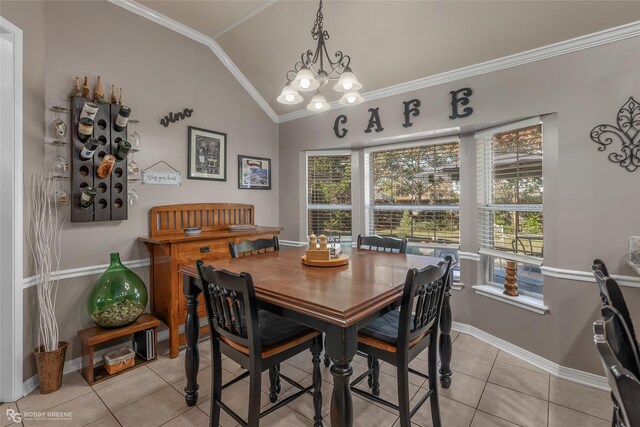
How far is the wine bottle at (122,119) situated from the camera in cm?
249

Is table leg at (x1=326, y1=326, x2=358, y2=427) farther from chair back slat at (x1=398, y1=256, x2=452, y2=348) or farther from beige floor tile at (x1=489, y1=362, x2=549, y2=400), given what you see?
beige floor tile at (x1=489, y1=362, x2=549, y2=400)

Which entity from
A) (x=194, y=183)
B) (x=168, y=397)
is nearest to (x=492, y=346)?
(x=168, y=397)

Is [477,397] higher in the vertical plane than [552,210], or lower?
lower

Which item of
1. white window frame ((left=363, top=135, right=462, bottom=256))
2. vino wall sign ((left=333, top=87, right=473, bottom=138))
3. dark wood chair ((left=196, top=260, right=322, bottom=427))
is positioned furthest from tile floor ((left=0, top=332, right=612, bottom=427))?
vino wall sign ((left=333, top=87, right=473, bottom=138))

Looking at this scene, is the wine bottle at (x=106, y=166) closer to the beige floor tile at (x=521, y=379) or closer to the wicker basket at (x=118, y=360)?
the wicker basket at (x=118, y=360)

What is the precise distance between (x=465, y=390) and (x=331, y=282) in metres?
1.40

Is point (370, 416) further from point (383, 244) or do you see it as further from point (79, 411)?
point (79, 411)

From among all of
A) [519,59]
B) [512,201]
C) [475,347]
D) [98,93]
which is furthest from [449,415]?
[98,93]

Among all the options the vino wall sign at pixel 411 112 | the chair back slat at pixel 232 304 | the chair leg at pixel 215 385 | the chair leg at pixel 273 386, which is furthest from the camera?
the vino wall sign at pixel 411 112

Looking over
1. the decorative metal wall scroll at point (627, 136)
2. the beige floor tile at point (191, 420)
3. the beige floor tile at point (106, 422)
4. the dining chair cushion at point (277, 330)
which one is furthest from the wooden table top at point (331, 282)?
the decorative metal wall scroll at point (627, 136)

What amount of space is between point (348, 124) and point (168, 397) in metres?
3.07

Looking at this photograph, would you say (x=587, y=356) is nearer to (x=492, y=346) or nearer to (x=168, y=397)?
(x=492, y=346)

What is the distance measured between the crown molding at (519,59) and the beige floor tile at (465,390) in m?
2.50

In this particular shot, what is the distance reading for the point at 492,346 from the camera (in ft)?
9.29
